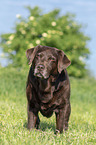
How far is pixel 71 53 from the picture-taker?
22188 mm

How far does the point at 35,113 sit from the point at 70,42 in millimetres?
18513

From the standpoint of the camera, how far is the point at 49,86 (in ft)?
13.9

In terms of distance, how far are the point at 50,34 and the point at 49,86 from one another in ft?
57.1

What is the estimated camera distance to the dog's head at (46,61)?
381 centimetres

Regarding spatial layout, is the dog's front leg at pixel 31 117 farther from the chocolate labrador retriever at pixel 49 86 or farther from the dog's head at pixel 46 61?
the dog's head at pixel 46 61

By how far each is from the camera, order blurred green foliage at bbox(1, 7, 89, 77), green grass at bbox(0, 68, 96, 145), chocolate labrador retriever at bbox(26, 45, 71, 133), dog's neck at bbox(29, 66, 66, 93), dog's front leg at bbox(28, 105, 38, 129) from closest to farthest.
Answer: green grass at bbox(0, 68, 96, 145), chocolate labrador retriever at bbox(26, 45, 71, 133), dog's neck at bbox(29, 66, 66, 93), dog's front leg at bbox(28, 105, 38, 129), blurred green foliage at bbox(1, 7, 89, 77)

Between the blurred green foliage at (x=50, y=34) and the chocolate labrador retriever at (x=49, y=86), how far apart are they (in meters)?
16.9

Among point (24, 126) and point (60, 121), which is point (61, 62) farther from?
point (24, 126)

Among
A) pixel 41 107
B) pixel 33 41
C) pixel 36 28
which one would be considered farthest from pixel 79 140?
pixel 36 28

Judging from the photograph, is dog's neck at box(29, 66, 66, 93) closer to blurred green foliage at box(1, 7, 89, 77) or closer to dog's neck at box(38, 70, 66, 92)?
dog's neck at box(38, 70, 66, 92)

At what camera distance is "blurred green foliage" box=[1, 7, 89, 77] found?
22234 millimetres

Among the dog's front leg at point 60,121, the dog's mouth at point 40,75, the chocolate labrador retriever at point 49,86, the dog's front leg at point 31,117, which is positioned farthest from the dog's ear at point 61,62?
the dog's front leg at point 31,117

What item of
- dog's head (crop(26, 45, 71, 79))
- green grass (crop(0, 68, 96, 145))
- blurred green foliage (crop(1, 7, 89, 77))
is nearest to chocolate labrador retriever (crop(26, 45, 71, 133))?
dog's head (crop(26, 45, 71, 79))

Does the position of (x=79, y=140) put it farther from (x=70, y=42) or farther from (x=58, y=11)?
(x=58, y=11)
